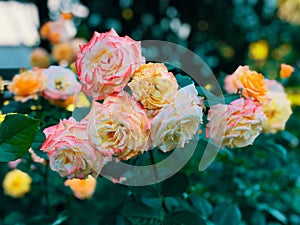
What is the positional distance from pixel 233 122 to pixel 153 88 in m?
0.16

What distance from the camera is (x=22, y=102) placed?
0.97 m

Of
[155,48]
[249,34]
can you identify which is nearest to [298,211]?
[155,48]

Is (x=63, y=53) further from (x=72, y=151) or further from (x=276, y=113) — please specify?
(x=72, y=151)

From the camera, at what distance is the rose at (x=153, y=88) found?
0.63m

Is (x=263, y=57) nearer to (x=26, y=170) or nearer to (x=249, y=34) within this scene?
(x=249, y=34)

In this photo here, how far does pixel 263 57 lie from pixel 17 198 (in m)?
2.41

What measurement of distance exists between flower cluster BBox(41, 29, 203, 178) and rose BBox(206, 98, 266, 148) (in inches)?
2.9

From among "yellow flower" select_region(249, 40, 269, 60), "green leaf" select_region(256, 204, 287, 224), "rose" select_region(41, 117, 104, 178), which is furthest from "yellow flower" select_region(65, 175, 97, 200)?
"yellow flower" select_region(249, 40, 269, 60)

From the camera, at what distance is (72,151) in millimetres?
630

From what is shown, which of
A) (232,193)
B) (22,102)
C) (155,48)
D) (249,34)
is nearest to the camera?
(22,102)

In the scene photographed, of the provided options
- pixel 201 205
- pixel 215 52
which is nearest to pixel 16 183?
pixel 201 205

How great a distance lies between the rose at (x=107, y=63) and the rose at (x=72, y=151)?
0.21 feet

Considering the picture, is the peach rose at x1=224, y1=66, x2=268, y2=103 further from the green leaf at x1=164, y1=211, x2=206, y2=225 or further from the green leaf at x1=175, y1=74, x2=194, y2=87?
the green leaf at x1=164, y1=211, x2=206, y2=225

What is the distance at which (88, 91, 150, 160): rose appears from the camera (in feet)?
2.00
